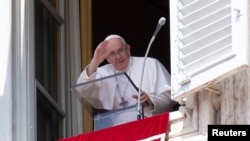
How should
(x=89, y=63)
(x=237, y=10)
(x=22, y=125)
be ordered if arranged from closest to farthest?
1. (x=237, y=10)
2. (x=22, y=125)
3. (x=89, y=63)

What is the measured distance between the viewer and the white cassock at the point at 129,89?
300 inches

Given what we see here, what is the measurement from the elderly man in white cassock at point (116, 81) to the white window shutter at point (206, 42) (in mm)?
775

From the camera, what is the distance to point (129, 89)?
774 centimetres

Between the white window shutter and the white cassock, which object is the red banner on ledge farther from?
the white cassock

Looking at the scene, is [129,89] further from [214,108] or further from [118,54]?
[214,108]

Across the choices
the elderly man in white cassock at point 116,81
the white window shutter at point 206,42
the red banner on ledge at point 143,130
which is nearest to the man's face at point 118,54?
the elderly man in white cassock at point 116,81

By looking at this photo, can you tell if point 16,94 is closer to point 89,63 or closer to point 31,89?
point 31,89

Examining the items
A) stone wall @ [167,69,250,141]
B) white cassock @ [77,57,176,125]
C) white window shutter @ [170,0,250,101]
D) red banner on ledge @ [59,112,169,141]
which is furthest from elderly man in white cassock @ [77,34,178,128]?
white window shutter @ [170,0,250,101]

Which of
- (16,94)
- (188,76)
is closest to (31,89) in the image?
(16,94)

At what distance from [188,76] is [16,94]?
131cm

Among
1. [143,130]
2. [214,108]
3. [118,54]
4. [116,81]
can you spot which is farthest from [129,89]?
[214,108]

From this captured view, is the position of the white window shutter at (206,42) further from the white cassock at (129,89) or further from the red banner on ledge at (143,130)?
the white cassock at (129,89)

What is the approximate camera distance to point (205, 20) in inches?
269

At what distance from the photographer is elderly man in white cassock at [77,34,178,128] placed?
25.2 feet
